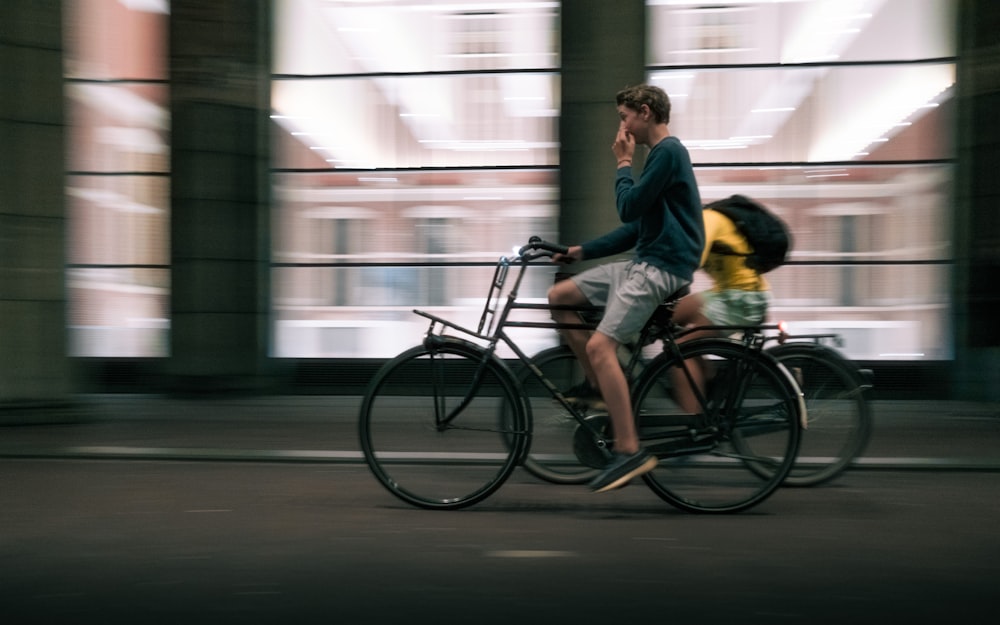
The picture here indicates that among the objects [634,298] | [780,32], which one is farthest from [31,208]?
[780,32]

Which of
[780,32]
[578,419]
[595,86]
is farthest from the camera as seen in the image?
[780,32]

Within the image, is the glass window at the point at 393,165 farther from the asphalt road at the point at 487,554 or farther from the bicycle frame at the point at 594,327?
the bicycle frame at the point at 594,327

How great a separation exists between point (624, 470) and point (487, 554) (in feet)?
3.19

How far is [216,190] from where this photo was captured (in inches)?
424

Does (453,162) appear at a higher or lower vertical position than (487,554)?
higher

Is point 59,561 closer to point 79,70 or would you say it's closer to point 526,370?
point 526,370

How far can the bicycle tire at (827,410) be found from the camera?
5.69 meters

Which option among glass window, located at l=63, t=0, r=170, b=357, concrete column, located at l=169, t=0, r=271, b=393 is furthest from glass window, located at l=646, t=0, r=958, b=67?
glass window, located at l=63, t=0, r=170, b=357

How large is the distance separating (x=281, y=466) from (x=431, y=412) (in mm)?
1798

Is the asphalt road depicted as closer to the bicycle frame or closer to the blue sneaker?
the blue sneaker

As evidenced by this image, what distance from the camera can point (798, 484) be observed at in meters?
5.89

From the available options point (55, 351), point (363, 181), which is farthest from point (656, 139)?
point (363, 181)

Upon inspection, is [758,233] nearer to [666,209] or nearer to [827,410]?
[666,209]

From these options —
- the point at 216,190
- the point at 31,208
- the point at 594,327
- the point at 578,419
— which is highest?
the point at 216,190
